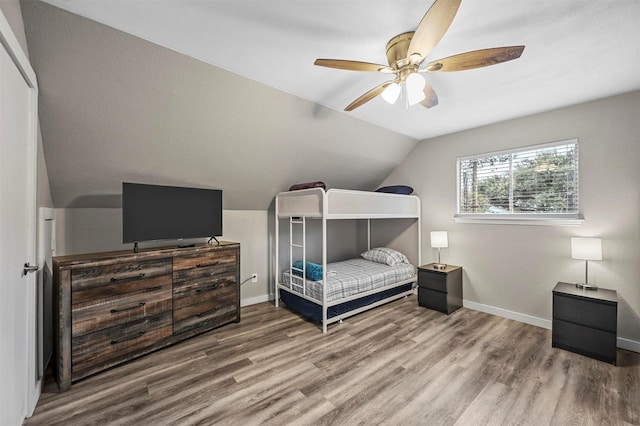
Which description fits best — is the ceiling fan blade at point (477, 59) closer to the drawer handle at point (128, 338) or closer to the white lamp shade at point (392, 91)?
the white lamp shade at point (392, 91)

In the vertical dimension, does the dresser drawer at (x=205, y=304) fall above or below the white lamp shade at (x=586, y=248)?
below

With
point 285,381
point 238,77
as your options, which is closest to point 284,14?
point 238,77

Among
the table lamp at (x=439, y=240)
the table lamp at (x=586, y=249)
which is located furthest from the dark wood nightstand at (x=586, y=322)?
the table lamp at (x=439, y=240)

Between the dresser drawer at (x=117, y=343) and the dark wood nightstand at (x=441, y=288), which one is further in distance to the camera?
the dark wood nightstand at (x=441, y=288)

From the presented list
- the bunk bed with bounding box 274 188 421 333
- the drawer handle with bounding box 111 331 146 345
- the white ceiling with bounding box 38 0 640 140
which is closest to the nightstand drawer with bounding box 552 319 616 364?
the bunk bed with bounding box 274 188 421 333

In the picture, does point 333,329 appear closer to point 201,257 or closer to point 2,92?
point 201,257

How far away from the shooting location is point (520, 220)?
10.5 feet

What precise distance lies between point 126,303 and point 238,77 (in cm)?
213

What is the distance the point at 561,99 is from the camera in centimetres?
272

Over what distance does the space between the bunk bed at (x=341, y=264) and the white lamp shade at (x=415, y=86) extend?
1384mm

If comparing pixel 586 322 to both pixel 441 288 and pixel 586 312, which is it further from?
pixel 441 288

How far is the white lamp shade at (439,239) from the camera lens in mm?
3623

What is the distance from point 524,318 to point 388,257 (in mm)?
1725

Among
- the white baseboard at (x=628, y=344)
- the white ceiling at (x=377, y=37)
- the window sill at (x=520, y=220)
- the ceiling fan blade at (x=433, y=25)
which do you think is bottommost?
the white baseboard at (x=628, y=344)
